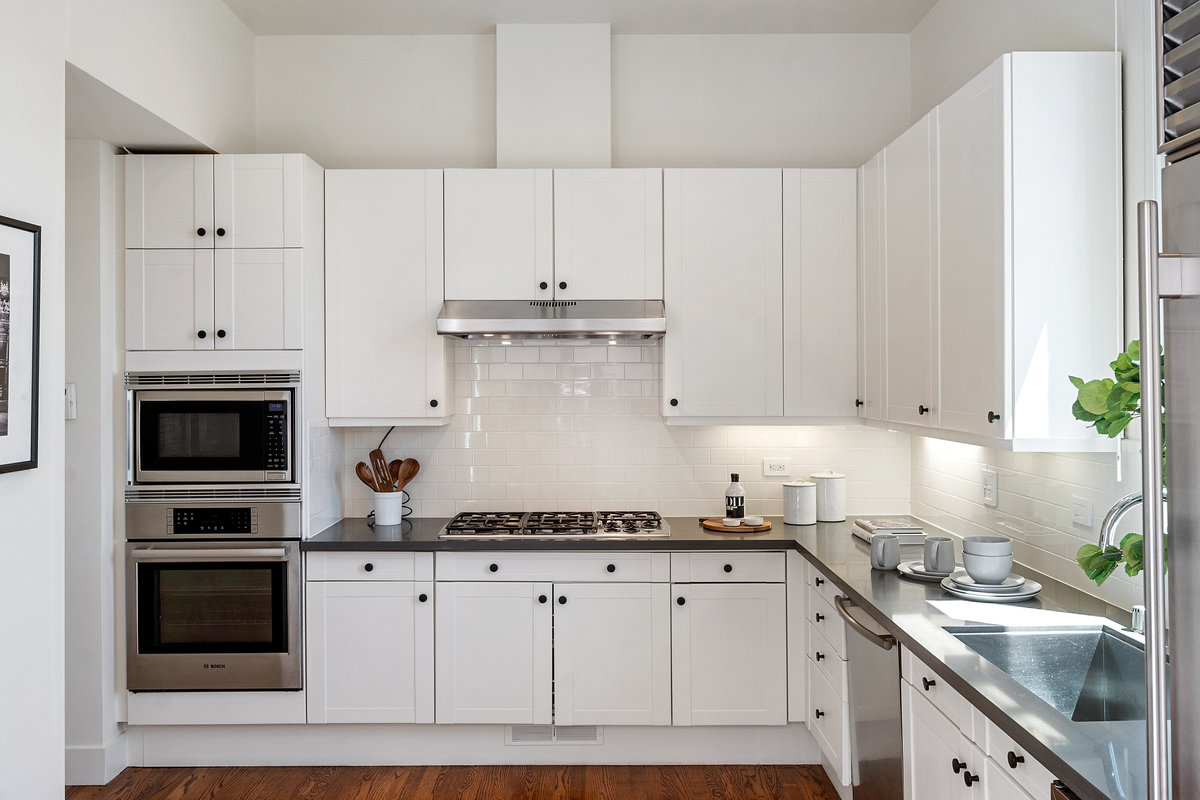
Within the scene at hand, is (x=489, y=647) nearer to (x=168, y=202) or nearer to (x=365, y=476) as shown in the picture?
(x=365, y=476)

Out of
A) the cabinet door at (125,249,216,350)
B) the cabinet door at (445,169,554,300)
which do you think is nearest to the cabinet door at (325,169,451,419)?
the cabinet door at (445,169,554,300)

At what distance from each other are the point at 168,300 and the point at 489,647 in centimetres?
183

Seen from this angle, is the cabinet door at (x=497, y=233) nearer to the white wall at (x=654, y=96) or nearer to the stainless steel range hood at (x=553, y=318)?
the stainless steel range hood at (x=553, y=318)

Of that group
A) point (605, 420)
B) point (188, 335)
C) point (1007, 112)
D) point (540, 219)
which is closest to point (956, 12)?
point (1007, 112)

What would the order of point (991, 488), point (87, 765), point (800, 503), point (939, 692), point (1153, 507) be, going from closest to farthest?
point (1153, 507) → point (939, 692) → point (991, 488) → point (87, 765) → point (800, 503)

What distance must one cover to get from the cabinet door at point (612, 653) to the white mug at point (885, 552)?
0.90m

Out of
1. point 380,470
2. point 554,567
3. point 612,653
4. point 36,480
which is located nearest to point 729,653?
point 612,653

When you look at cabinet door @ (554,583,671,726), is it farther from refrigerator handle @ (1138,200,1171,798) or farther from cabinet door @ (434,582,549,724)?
refrigerator handle @ (1138,200,1171,798)

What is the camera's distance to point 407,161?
382 centimetres

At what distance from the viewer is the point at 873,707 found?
95.3 inches

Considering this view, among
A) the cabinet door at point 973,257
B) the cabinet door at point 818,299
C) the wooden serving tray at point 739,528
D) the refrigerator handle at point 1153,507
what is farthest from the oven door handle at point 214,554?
the refrigerator handle at point 1153,507

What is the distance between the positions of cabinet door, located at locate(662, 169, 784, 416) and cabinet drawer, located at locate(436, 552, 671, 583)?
72cm

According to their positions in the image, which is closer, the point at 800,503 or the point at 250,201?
the point at 250,201

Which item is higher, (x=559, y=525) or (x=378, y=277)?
(x=378, y=277)
